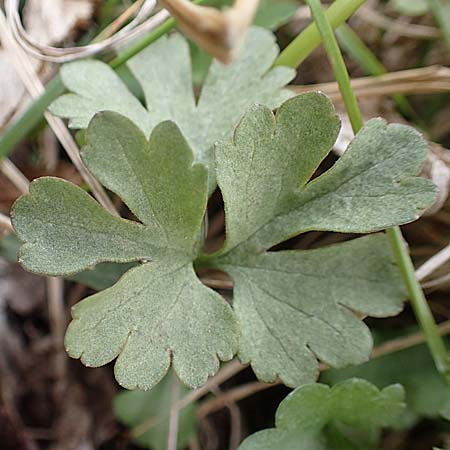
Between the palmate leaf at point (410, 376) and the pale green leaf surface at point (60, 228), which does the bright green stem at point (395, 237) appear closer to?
the palmate leaf at point (410, 376)

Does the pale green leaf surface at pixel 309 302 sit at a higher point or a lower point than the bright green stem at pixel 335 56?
lower

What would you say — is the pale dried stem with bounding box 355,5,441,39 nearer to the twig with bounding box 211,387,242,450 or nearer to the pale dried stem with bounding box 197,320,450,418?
the pale dried stem with bounding box 197,320,450,418

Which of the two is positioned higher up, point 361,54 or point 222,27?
point 222,27

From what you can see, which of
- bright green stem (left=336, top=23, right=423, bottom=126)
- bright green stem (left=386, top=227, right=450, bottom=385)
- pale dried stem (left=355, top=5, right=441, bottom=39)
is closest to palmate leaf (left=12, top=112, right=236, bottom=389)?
bright green stem (left=386, top=227, right=450, bottom=385)

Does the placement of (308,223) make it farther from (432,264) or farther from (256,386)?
(256,386)

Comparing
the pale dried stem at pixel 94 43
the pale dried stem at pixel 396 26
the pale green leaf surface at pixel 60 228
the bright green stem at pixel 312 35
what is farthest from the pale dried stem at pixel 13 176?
the pale dried stem at pixel 396 26

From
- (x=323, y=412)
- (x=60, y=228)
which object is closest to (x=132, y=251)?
(x=60, y=228)

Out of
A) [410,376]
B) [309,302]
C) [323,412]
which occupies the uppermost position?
[309,302]
